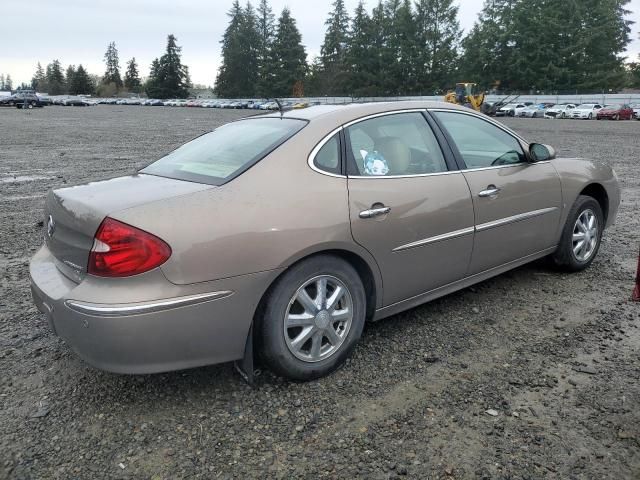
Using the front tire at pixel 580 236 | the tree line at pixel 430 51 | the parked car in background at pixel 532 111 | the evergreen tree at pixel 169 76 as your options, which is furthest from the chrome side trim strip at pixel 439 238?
the evergreen tree at pixel 169 76

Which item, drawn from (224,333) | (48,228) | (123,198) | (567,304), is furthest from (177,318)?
(567,304)

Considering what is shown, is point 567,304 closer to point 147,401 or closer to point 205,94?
point 147,401

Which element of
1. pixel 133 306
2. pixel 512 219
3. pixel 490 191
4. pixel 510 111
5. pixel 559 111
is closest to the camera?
pixel 133 306

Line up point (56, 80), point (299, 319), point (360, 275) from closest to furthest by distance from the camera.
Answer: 1. point (299, 319)
2. point (360, 275)
3. point (56, 80)

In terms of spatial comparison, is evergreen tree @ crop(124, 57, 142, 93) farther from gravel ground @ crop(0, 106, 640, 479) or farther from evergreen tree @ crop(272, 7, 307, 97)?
gravel ground @ crop(0, 106, 640, 479)

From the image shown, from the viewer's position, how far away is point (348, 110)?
3664 millimetres

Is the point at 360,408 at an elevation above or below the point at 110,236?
below

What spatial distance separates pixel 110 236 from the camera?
2.71 metres

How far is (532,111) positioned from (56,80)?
124056 millimetres

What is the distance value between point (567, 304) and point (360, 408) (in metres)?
2.20

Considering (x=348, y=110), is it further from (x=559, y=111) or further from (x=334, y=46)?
(x=334, y=46)

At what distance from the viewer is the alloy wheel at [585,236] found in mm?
4949

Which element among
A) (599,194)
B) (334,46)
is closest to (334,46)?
(334,46)

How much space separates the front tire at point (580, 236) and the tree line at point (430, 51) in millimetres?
70110
